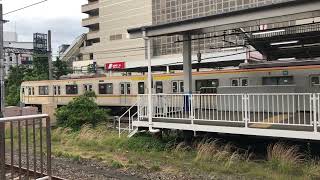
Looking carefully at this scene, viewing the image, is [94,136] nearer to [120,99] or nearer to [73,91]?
[120,99]

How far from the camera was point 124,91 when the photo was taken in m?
30.8

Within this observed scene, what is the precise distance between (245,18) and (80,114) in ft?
38.7

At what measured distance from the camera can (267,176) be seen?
11250 millimetres

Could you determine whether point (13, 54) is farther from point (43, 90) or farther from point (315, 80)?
point (315, 80)

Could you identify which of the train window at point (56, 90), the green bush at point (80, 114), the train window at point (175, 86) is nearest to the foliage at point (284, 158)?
the green bush at point (80, 114)

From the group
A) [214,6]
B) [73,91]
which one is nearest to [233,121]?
[73,91]

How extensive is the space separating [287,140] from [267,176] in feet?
8.60

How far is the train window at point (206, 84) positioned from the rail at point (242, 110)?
6.04 m

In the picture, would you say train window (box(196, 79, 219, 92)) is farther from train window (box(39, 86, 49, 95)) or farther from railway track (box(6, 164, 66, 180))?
train window (box(39, 86, 49, 95))

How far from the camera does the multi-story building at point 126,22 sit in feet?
228

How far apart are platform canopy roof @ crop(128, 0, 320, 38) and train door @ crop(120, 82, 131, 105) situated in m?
14.4

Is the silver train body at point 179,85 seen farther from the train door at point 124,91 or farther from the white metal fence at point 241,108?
the white metal fence at point 241,108

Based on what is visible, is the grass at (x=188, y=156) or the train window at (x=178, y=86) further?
the train window at (x=178, y=86)

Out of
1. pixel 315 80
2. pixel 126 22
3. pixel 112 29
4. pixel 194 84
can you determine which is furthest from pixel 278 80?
pixel 112 29
